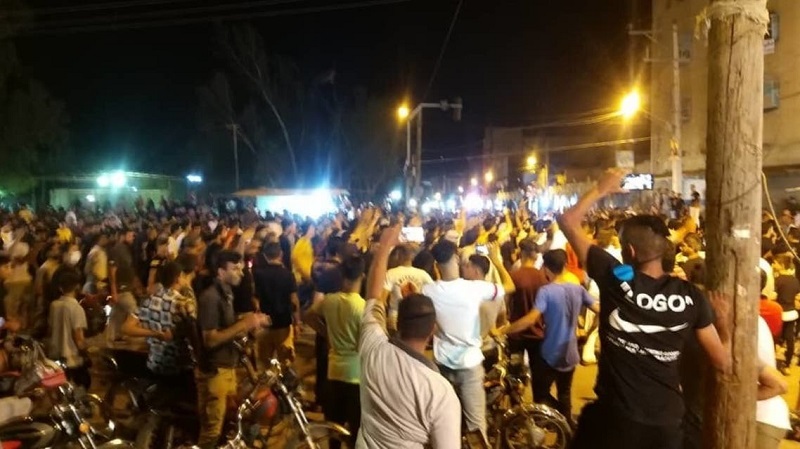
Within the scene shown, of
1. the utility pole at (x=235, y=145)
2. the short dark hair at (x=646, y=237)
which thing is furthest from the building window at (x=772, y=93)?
the short dark hair at (x=646, y=237)

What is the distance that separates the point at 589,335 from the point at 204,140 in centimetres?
3380

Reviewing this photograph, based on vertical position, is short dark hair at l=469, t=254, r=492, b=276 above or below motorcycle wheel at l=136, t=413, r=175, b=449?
above

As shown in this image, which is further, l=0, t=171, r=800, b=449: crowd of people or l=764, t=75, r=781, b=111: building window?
l=764, t=75, r=781, b=111: building window

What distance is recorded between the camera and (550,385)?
686 cm

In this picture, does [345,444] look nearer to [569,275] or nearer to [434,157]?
[569,275]

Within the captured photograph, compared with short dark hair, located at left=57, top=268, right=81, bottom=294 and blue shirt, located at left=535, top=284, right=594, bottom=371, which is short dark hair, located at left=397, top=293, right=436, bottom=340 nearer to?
blue shirt, located at left=535, top=284, right=594, bottom=371

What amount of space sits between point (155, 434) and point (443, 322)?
258 centimetres

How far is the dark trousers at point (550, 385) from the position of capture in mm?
6797

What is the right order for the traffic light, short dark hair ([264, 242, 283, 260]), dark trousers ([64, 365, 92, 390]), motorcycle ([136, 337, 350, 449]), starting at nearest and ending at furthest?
motorcycle ([136, 337, 350, 449]) < dark trousers ([64, 365, 92, 390]) < short dark hair ([264, 242, 283, 260]) < the traffic light

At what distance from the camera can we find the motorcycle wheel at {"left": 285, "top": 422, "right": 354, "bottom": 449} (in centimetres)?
531

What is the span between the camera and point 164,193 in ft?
146

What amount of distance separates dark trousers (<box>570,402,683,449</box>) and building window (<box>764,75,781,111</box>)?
28437 mm

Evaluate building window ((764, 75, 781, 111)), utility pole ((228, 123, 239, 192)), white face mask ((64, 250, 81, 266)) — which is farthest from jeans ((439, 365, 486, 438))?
utility pole ((228, 123, 239, 192))

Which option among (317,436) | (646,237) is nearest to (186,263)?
(317,436)
